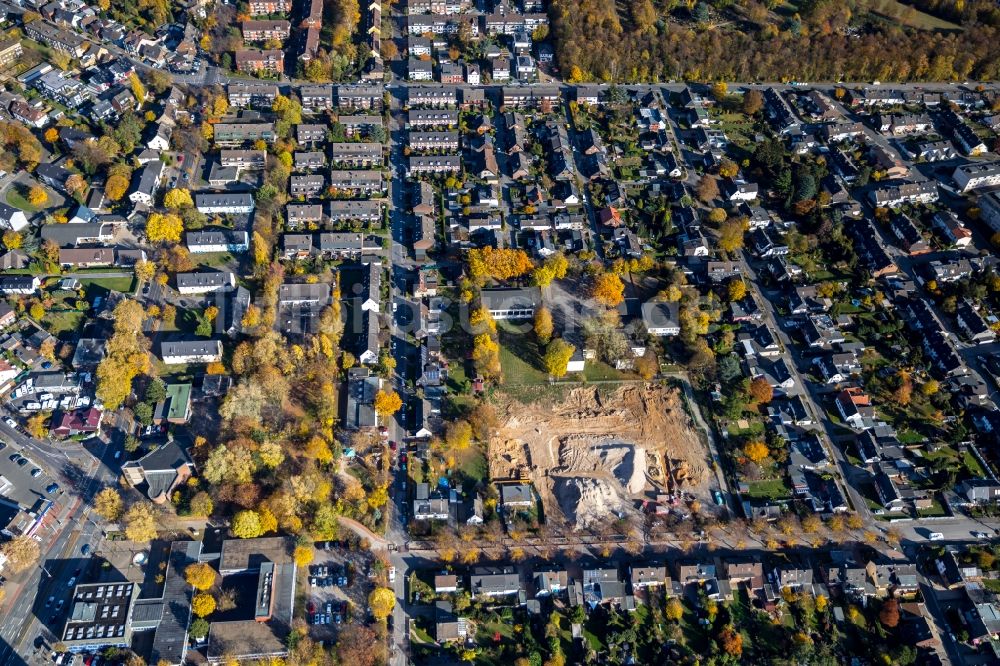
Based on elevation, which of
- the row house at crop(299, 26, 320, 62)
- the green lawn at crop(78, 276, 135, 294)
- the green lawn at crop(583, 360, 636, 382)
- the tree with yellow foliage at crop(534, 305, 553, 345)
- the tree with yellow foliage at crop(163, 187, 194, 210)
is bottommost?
the green lawn at crop(583, 360, 636, 382)

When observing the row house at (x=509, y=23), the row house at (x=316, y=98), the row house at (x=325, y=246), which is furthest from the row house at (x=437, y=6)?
the row house at (x=325, y=246)

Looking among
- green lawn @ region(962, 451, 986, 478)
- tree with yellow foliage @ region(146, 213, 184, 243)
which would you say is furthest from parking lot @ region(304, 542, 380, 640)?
green lawn @ region(962, 451, 986, 478)

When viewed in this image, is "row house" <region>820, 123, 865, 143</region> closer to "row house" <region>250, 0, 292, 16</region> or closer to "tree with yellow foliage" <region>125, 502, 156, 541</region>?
"row house" <region>250, 0, 292, 16</region>

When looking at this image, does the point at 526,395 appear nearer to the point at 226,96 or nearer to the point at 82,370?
the point at 82,370

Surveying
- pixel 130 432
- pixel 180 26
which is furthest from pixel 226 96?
pixel 130 432

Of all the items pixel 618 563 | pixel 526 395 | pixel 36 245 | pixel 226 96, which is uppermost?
pixel 226 96

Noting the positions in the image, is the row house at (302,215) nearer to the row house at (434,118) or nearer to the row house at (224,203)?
the row house at (224,203)
